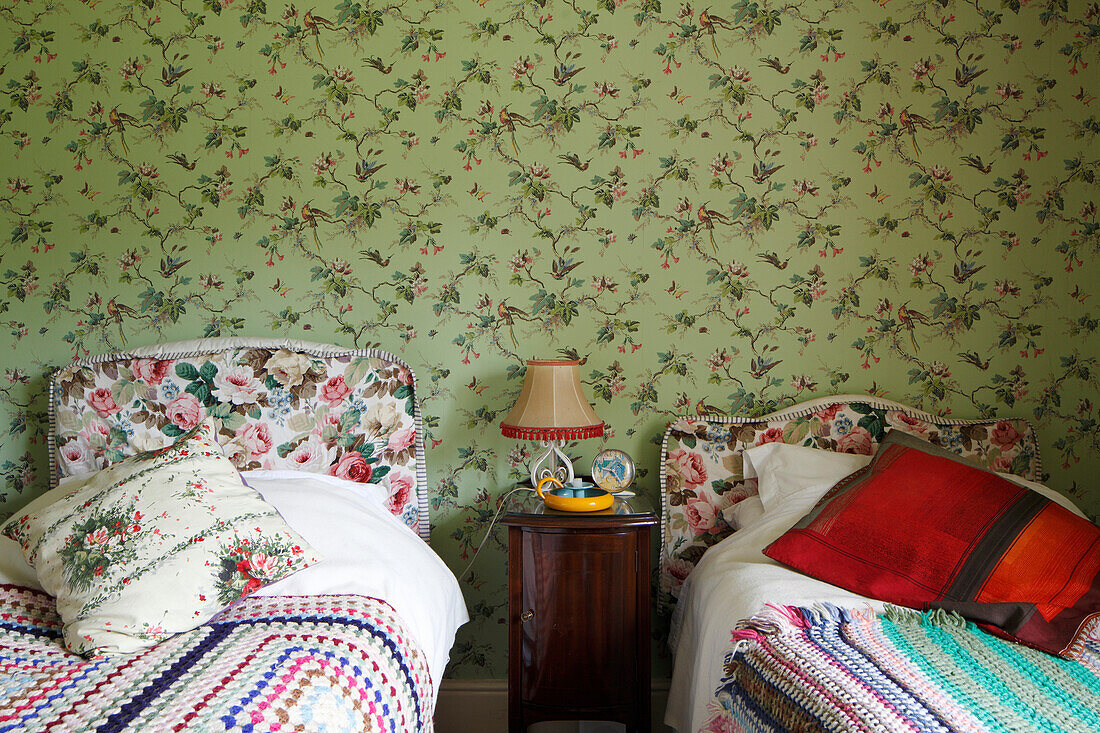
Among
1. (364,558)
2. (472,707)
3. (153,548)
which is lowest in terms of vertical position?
(472,707)

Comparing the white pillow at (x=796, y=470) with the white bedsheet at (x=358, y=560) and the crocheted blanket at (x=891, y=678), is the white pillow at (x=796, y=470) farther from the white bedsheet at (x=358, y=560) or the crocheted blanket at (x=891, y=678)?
the white bedsheet at (x=358, y=560)

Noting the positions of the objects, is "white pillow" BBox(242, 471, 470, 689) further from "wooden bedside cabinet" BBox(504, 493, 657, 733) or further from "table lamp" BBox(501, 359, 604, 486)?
"table lamp" BBox(501, 359, 604, 486)

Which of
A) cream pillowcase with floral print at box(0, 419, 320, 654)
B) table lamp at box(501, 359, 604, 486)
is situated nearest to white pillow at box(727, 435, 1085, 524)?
table lamp at box(501, 359, 604, 486)

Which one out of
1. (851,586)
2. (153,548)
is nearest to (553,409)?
(851,586)

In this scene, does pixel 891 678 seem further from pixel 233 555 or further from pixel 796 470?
pixel 233 555

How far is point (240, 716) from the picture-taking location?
3.53 ft

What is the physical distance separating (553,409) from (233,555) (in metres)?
0.91

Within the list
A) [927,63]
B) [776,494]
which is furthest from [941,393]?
[927,63]

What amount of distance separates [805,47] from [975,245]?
2.65 ft

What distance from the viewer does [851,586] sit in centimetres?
169

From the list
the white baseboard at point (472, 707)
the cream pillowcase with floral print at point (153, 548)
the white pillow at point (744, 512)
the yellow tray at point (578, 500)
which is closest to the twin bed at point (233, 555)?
the cream pillowcase with floral print at point (153, 548)

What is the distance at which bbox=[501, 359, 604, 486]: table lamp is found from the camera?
80.4 inches

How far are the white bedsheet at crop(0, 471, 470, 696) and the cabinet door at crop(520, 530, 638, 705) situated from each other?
Result: 0.23 meters

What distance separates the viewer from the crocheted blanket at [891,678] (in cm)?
114
